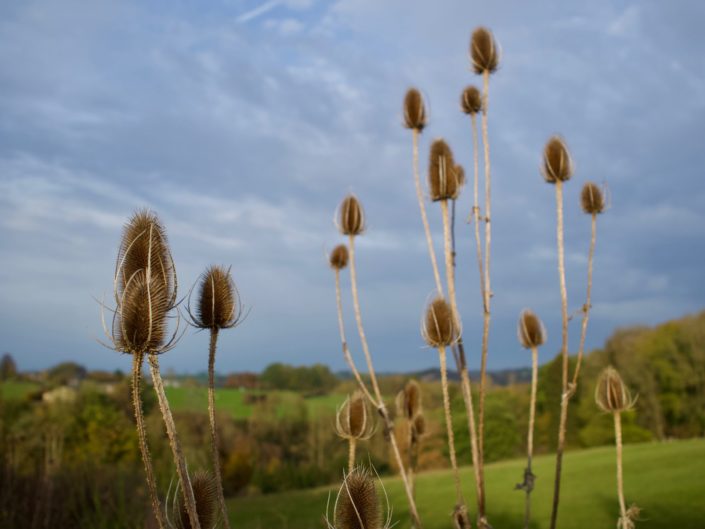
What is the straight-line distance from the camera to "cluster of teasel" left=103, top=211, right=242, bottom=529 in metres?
1.43

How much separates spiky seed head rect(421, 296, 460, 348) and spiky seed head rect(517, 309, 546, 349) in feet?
4.66

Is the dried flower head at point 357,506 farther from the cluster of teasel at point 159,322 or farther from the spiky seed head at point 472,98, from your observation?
the spiky seed head at point 472,98

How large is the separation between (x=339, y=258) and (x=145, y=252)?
116 inches

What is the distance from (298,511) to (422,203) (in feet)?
59.0

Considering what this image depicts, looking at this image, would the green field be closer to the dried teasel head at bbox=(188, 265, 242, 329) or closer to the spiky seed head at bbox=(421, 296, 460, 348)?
the spiky seed head at bbox=(421, 296, 460, 348)

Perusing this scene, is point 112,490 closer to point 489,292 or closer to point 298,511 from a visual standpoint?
point 489,292

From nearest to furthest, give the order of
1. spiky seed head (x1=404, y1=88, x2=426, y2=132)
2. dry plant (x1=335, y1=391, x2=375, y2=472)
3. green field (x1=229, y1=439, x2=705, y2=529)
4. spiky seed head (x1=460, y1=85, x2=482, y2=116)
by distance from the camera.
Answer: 1. dry plant (x1=335, y1=391, x2=375, y2=472)
2. spiky seed head (x1=404, y1=88, x2=426, y2=132)
3. spiky seed head (x1=460, y1=85, x2=482, y2=116)
4. green field (x1=229, y1=439, x2=705, y2=529)

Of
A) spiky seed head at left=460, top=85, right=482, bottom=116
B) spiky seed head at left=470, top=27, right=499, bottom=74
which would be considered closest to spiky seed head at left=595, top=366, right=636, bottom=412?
spiky seed head at left=460, top=85, right=482, bottom=116

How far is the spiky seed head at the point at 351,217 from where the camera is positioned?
369cm

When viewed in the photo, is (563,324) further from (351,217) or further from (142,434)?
(142,434)

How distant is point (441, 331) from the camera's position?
9.43 feet

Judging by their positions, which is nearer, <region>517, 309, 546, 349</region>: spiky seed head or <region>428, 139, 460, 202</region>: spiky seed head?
<region>428, 139, 460, 202</region>: spiky seed head

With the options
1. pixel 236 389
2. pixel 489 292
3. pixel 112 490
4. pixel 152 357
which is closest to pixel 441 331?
pixel 489 292

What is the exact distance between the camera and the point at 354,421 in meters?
3.10
